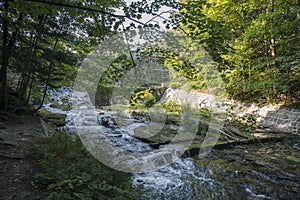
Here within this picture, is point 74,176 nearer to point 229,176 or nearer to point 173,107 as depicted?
point 229,176

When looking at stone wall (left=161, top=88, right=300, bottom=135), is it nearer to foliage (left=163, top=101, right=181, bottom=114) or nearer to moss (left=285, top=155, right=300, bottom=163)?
foliage (left=163, top=101, right=181, bottom=114)

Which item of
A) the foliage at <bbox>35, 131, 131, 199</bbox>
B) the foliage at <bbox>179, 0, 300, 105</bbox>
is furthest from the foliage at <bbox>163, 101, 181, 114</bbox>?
the foliage at <bbox>35, 131, 131, 199</bbox>

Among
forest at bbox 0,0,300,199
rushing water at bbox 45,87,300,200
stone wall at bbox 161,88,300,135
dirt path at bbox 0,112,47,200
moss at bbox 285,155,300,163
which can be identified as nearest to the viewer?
dirt path at bbox 0,112,47,200

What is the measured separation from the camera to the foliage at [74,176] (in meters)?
2.09

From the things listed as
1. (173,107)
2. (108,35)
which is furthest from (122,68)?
(173,107)

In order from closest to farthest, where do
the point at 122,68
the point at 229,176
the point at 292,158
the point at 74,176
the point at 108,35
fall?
the point at 74,176, the point at 122,68, the point at 108,35, the point at 229,176, the point at 292,158

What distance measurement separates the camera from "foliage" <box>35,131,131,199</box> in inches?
82.2

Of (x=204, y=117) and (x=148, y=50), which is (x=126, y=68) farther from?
(x=204, y=117)

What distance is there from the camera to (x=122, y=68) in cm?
288

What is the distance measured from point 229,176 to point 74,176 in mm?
2988

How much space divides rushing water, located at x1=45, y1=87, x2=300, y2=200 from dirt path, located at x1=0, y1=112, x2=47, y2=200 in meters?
1.43

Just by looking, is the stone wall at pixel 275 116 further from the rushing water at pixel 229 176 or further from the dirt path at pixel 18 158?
the dirt path at pixel 18 158

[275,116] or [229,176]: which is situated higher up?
[275,116]

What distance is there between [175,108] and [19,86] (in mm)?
7126
